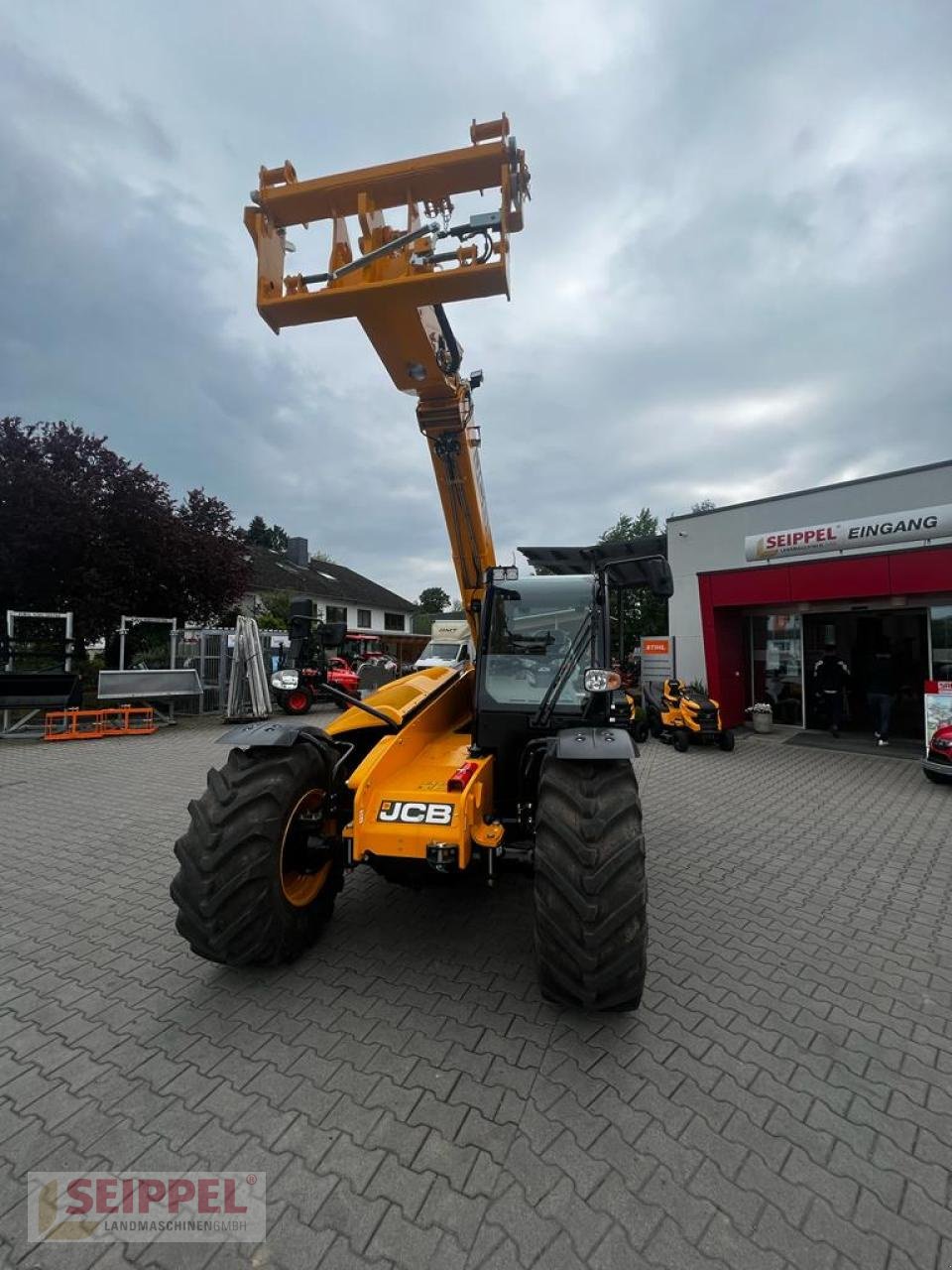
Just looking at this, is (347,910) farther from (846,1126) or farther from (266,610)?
(266,610)

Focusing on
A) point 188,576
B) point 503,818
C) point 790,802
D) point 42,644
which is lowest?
point 790,802

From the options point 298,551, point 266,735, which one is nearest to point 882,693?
point 266,735

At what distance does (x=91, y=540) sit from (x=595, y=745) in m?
15.6

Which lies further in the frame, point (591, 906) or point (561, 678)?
point (561, 678)

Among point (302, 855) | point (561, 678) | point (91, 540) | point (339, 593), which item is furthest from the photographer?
point (339, 593)

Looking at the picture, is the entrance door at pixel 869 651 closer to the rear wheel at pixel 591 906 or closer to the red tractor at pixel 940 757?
the red tractor at pixel 940 757

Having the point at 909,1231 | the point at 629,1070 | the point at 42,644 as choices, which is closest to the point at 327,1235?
the point at 629,1070

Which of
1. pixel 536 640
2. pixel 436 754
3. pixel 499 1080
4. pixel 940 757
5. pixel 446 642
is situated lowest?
pixel 499 1080

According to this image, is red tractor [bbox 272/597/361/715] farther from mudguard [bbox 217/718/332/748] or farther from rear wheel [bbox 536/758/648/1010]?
rear wheel [bbox 536/758/648/1010]

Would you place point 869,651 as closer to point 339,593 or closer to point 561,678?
point 561,678

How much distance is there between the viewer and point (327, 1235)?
182 centimetres

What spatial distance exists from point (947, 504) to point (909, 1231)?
36.8 ft

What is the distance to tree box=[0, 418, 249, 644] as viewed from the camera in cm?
1374

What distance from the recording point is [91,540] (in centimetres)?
1447
